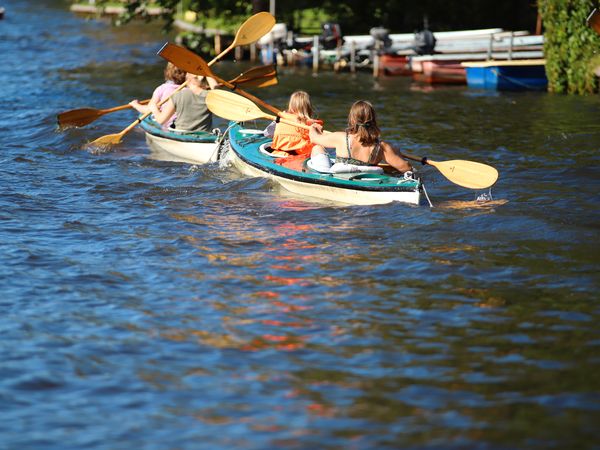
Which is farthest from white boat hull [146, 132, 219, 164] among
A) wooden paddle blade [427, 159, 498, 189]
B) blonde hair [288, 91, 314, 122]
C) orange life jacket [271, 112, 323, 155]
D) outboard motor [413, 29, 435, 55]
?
outboard motor [413, 29, 435, 55]

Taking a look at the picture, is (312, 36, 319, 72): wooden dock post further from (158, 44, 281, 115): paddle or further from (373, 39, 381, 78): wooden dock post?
(158, 44, 281, 115): paddle

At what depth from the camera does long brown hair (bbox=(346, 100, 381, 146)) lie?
10750 mm

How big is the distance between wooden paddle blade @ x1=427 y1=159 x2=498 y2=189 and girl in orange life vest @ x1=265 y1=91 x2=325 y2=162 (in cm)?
169

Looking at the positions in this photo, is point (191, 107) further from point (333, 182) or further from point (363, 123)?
point (363, 123)

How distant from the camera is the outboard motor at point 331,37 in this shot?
25.9 m

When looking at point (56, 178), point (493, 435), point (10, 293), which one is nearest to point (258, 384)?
point (493, 435)

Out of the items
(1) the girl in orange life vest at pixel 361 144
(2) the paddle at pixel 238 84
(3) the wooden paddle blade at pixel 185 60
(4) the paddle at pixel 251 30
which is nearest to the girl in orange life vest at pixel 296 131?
(1) the girl in orange life vest at pixel 361 144

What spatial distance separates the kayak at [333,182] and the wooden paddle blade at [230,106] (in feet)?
1.73

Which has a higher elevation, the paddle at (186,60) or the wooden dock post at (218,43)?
the paddle at (186,60)

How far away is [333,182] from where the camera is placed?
10961 mm

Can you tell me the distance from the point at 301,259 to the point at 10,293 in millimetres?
2579

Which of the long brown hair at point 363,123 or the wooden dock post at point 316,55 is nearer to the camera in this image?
the long brown hair at point 363,123

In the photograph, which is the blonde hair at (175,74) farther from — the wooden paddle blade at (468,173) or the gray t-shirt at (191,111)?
the wooden paddle blade at (468,173)

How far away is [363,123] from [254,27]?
16.4 ft
